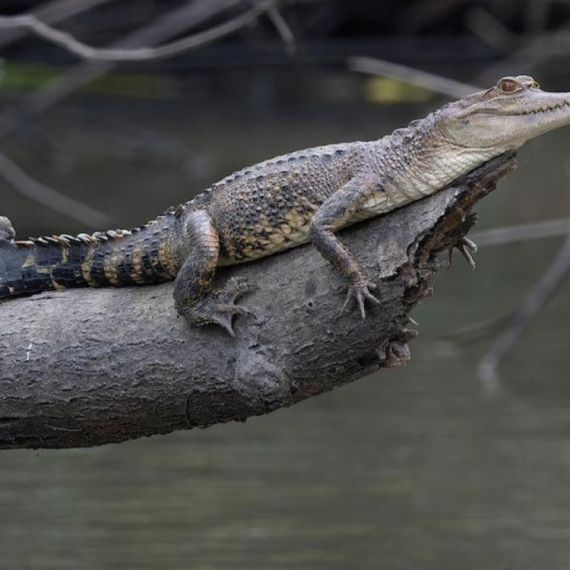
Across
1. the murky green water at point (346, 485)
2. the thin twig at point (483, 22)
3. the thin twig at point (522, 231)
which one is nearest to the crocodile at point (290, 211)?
the thin twig at point (522, 231)

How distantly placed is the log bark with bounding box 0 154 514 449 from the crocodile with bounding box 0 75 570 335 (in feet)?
0.17

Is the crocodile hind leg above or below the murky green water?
above

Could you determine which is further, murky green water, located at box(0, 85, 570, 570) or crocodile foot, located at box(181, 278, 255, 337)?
murky green water, located at box(0, 85, 570, 570)

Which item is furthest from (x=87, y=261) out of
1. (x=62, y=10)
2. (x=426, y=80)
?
(x=62, y=10)

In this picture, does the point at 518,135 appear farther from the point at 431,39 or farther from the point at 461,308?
the point at 431,39

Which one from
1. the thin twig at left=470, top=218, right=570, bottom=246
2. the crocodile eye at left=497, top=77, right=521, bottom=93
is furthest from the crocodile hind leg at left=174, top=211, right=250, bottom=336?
the thin twig at left=470, top=218, right=570, bottom=246

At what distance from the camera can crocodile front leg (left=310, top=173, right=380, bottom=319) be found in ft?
13.5

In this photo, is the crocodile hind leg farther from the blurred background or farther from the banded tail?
the blurred background

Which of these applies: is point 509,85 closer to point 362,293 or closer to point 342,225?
point 342,225

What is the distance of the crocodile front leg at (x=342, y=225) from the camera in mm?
4129

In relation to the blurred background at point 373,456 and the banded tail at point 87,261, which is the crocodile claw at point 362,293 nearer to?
the banded tail at point 87,261

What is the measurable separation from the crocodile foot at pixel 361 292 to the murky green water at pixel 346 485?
250cm

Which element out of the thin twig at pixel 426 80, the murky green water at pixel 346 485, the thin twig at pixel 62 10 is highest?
the thin twig at pixel 62 10

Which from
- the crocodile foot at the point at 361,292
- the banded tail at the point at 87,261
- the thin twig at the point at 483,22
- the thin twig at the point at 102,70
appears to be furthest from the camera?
the thin twig at the point at 483,22
